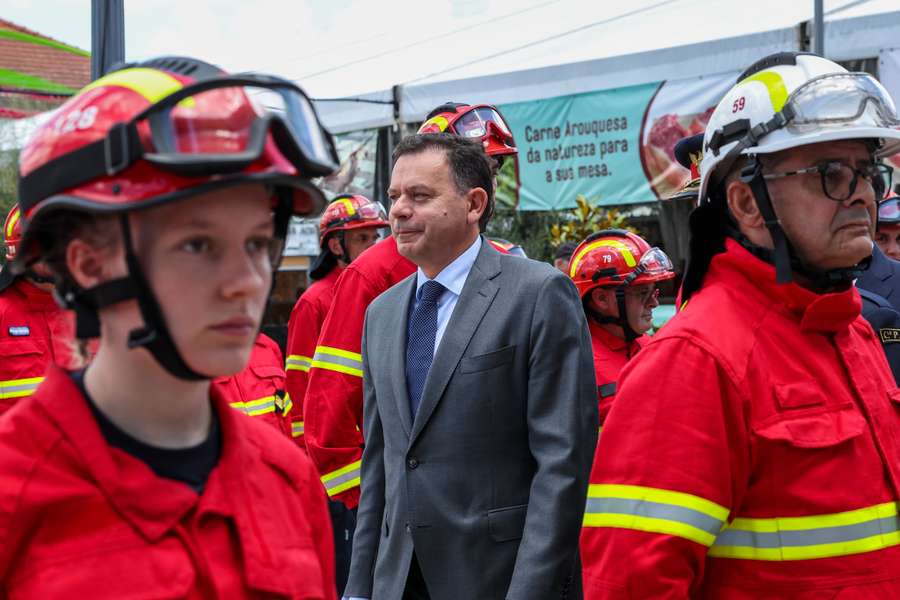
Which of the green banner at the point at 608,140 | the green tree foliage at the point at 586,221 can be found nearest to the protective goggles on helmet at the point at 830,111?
the green banner at the point at 608,140

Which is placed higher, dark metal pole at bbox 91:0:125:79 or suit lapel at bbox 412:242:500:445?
dark metal pole at bbox 91:0:125:79

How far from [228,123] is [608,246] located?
5.28m

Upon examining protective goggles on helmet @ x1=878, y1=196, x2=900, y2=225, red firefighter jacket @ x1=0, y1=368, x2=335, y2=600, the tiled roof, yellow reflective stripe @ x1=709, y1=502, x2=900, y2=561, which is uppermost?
the tiled roof

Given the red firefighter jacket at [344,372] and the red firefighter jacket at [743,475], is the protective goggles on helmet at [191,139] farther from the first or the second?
the red firefighter jacket at [344,372]

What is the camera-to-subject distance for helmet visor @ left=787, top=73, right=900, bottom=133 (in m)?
2.84

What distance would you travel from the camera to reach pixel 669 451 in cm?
265

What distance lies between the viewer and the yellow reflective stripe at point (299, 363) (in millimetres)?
7021

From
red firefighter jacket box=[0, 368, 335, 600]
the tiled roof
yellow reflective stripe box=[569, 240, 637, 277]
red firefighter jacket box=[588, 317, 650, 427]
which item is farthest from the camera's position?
the tiled roof

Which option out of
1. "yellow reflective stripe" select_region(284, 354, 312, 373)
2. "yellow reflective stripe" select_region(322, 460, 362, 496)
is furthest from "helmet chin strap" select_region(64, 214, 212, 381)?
"yellow reflective stripe" select_region(284, 354, 312, 373)

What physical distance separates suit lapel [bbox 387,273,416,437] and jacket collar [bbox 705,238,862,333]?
1402 mm

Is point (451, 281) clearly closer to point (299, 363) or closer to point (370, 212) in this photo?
point (299, 363)

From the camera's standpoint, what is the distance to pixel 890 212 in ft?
26.8

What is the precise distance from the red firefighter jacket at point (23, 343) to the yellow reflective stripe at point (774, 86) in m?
4.46

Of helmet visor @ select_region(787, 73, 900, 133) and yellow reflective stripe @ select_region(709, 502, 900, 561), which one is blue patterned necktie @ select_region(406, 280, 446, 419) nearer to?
yellow reflective stripe @ select_region(709, 502, 900, 561)
